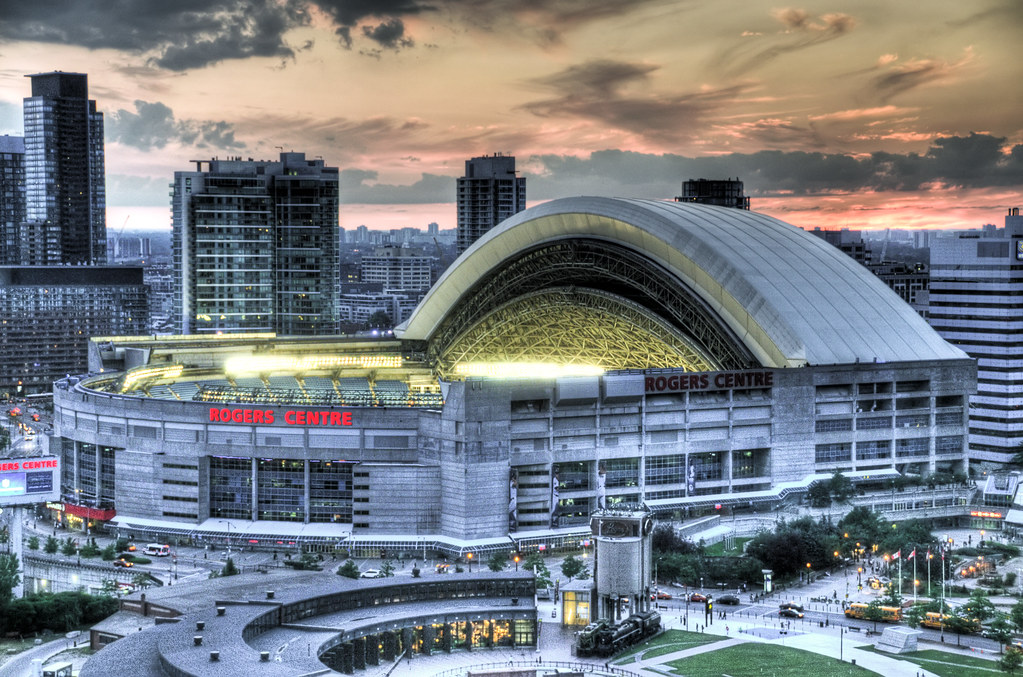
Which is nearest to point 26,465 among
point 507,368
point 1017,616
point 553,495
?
point 553,495

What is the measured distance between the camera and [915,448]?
128375mm

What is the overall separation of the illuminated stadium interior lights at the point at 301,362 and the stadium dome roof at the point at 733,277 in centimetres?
2045

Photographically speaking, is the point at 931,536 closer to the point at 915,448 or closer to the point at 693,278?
the point at 915,448

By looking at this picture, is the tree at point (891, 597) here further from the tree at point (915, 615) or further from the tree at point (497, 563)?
the tree at point (497, 563)

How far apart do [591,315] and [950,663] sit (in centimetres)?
7336

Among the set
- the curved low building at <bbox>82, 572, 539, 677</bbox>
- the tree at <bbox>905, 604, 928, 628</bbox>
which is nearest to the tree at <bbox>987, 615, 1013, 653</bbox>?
the tree at <bbox>905, 604, 928, 628</bbox>

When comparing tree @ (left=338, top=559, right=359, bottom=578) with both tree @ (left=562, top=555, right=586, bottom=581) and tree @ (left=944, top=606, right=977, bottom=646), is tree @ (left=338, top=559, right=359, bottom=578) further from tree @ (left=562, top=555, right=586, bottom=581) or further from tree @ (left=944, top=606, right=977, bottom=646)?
tree @ (left=944, top=606, right=977, bottom=646)

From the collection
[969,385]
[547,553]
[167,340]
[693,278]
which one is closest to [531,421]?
[547,553]

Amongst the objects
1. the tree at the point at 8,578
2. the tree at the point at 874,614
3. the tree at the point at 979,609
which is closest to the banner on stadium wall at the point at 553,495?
the tree at the point at 874,614

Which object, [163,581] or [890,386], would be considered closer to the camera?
[163,581]

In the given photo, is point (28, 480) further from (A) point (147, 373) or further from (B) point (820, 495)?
(B) point (820, 495)

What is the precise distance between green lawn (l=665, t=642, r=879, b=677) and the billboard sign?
1838 inches

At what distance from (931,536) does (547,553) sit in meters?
28.5

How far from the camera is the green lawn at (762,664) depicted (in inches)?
3132
